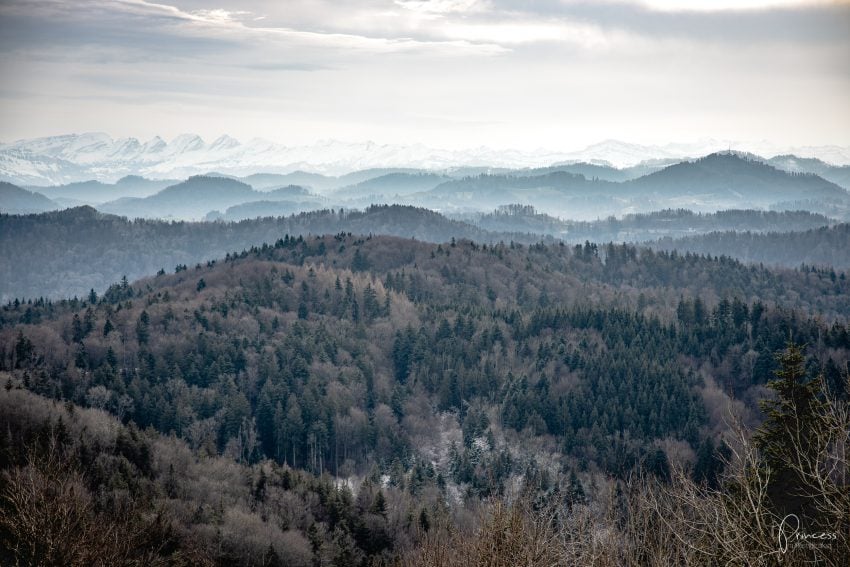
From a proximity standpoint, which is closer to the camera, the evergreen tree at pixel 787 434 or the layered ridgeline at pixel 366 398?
the evergreen tree at pixel 787 434

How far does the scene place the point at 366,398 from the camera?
136 meters

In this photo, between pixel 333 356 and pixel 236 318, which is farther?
pixel 236 318

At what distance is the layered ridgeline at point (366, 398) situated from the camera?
73.8 m

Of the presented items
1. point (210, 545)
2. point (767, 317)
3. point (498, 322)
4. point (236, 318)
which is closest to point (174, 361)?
point (236, 318)

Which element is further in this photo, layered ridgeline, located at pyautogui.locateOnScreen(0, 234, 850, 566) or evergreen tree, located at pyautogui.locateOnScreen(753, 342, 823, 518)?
layered ridgeline, located at pyautogui.locateOnScreen(0, 234, 850, 566)

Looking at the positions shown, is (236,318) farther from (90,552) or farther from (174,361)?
(90,552)

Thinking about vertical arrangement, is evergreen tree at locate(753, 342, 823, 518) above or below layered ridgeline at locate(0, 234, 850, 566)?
above

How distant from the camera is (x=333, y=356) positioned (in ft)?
481

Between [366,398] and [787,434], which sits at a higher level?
[787,434]

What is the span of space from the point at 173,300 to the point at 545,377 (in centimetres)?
8389

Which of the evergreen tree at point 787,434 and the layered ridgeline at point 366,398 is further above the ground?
the evergreen tree at point 787,434

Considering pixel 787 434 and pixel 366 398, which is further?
pixel 366 398

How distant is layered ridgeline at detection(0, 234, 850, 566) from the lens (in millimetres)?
73750

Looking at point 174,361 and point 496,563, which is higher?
point 496,563
